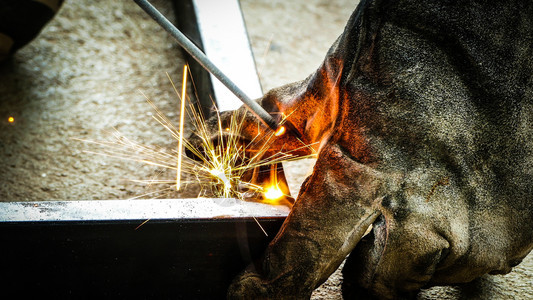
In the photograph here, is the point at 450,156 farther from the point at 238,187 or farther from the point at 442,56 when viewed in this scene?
the point at 238,187

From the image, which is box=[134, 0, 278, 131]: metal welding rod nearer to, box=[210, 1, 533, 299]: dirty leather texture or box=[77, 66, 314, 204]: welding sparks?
box=[77, 66, 314, 204]: welding sparks

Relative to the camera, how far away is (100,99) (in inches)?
98.3

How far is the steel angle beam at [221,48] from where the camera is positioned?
222cm

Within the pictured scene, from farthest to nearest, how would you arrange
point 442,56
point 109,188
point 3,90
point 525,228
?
point 3,90, point 109,188, point 525,228, point 442,56

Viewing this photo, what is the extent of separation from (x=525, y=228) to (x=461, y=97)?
468 mm

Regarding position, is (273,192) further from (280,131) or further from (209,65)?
(209,65)

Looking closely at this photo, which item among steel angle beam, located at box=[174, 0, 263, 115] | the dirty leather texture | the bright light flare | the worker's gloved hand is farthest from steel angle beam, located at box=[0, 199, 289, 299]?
the worker's gloved hand

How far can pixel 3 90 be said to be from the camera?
2.44m

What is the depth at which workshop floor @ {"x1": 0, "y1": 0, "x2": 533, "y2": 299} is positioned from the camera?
195 centimetres

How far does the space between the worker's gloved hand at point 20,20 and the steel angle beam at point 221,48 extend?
0.84 m

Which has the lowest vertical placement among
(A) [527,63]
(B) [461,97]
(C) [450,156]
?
(C) [450,156]

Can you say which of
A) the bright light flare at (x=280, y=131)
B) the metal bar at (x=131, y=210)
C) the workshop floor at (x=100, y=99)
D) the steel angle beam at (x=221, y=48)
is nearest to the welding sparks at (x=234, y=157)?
the bright light flare at (x=280, y=131)

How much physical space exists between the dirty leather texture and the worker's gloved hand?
192 centimetres

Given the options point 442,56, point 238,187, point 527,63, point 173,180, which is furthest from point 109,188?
point 527,63
